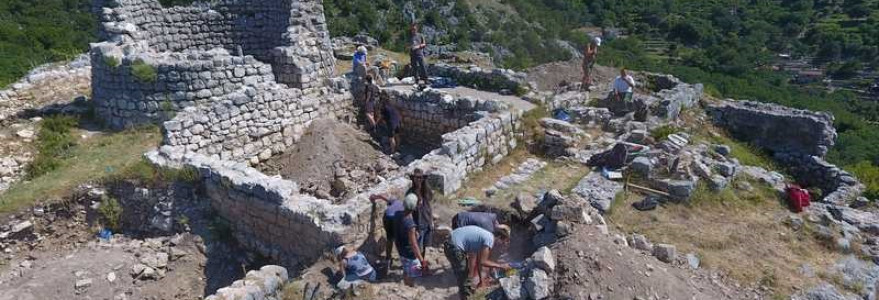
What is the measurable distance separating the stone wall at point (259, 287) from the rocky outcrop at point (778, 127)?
12.6 metres

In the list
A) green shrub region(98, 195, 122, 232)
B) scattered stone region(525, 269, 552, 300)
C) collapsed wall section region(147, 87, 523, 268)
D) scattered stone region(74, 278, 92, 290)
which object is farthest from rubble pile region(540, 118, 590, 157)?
scattered stone region(74, 278, 92, 290)

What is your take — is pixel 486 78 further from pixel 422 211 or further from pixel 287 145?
pixel 422 211

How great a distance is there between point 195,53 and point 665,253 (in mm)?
9380

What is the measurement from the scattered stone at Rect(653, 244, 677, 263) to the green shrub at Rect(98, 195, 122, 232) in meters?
8.35

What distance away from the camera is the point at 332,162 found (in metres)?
12.6

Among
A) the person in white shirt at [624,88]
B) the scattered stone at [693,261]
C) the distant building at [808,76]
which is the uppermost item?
the person in white shirt at [624,88]

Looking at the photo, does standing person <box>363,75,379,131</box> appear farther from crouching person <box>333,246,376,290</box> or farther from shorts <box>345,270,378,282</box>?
shorts <box>345,270,378,282</box>

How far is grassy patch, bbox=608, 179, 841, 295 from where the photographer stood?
28.9 feet

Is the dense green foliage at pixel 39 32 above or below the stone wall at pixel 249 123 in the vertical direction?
below

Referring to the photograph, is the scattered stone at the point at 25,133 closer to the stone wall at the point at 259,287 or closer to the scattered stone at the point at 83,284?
the scattered stone at the point at 83,284

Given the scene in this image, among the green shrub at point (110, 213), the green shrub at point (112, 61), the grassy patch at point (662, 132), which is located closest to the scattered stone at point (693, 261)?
the grassy patch at point (662, 132)

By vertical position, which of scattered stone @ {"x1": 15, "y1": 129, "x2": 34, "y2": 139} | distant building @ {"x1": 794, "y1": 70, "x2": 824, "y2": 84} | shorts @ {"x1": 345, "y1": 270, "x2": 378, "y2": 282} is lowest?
distant building @ {"x1": 794, "y1": 70, "x2": 824, "y2": 84}

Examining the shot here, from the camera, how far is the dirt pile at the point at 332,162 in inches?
476

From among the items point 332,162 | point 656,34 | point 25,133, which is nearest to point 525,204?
point 332,162
